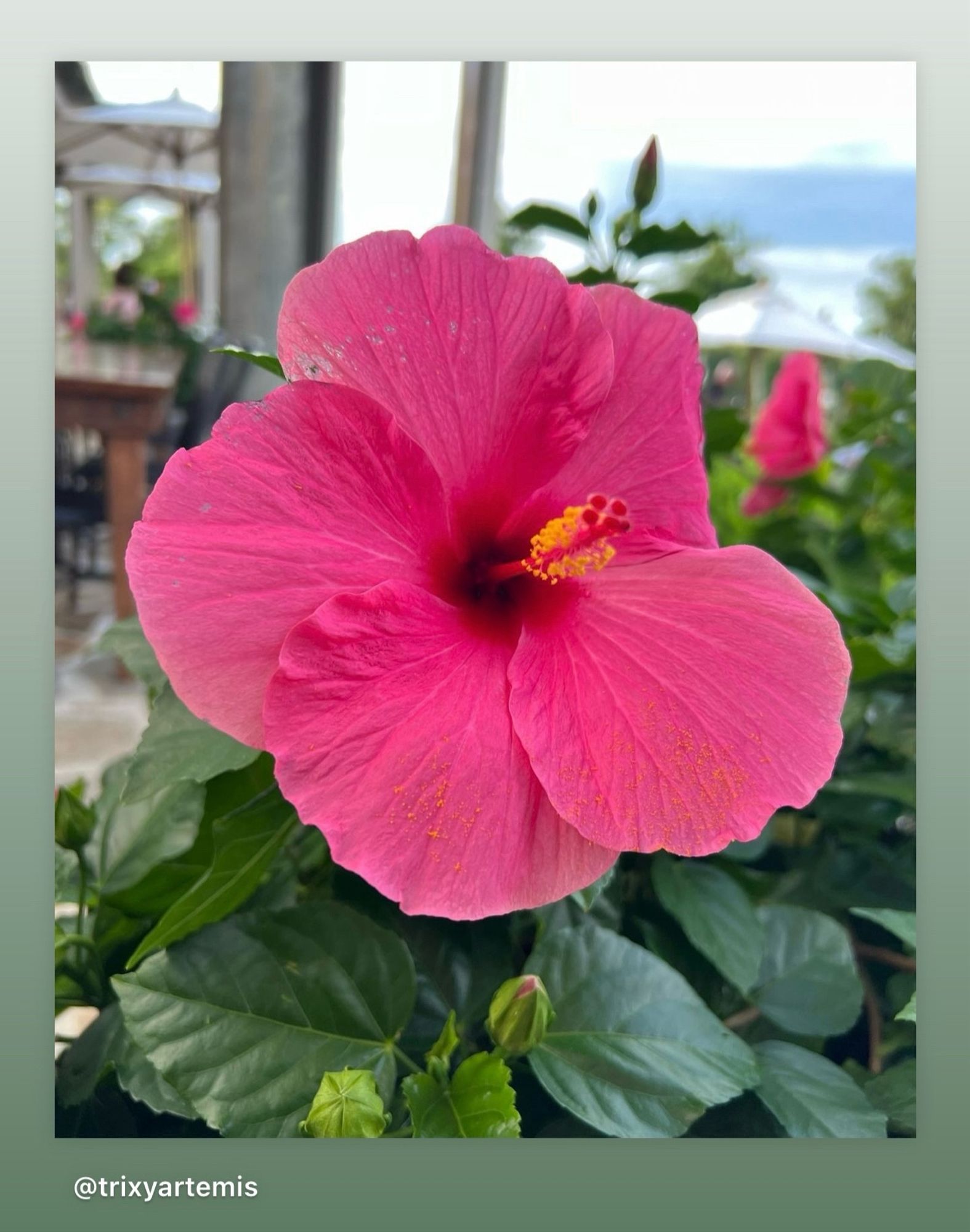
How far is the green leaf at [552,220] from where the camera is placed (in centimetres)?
66

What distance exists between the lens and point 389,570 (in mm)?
396

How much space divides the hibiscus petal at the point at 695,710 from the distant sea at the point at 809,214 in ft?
1.15

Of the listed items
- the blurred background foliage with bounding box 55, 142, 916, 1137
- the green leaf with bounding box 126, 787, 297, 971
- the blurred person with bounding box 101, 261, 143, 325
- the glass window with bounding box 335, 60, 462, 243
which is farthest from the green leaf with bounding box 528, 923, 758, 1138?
the blurred person with bounding box 101, 261, 143, 325

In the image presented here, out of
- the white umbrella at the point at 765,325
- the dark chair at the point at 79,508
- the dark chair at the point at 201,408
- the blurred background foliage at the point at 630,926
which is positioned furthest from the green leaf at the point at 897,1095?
the white umbrella at the point at 765,325

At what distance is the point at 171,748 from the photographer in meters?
0.44

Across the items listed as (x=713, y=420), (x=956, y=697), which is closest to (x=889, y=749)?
(x=956, y=697)

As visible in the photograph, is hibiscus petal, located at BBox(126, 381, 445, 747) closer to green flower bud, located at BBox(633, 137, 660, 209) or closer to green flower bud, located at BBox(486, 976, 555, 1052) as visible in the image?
green flower bud, located at BBox(486, 976, 555, 1052)

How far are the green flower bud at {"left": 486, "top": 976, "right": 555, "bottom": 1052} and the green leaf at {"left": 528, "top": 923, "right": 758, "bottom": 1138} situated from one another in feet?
0.07

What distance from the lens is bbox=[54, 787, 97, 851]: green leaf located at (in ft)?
1.83

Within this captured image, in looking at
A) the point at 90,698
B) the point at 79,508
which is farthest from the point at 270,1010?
the point at 79,508

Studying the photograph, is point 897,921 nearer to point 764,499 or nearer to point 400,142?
point 764,499

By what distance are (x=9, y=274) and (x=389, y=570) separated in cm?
36

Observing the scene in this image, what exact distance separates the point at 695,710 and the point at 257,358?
0.71ft

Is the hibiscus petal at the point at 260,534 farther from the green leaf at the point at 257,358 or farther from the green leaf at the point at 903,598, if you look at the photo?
the green leaf at the point at 903,598
